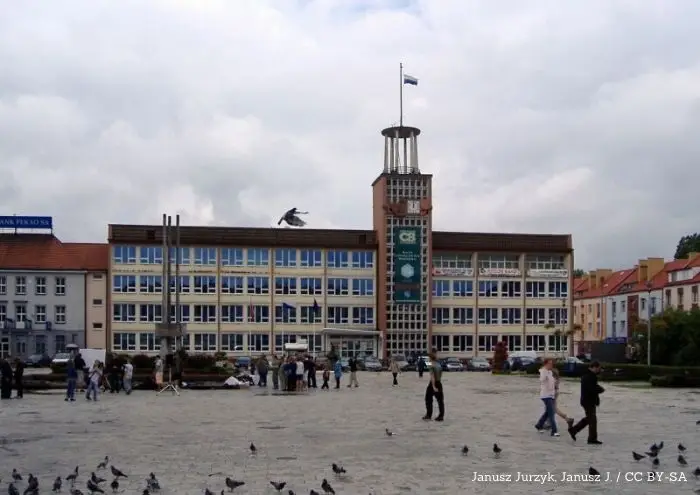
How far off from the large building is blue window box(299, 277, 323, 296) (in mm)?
95

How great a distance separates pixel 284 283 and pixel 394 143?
17.0 m

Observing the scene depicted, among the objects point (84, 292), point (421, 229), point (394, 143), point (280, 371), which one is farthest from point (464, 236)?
point (280, 371)

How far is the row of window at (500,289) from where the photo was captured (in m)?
89.5

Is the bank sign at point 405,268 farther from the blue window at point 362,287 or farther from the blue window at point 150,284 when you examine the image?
the blue window at point 150,284

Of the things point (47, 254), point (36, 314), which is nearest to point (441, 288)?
point (47, 254)

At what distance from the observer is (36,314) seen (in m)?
83.5

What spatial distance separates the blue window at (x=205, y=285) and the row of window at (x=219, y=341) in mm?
3999

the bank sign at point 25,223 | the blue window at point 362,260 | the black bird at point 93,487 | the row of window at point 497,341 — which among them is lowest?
the row of window at point 497,341

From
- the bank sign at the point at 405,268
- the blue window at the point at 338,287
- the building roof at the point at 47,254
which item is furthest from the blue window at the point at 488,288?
the building roof at the point at 47,254

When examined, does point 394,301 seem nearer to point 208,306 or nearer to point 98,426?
point 208,306

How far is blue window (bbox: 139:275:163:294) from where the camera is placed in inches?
3322

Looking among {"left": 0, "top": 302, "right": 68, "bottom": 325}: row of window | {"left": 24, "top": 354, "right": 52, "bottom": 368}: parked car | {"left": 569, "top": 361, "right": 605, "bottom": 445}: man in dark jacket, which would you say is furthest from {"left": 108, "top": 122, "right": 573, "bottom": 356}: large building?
{"left": 569, "top": 361, "right": 605, "bottom": 445}: man in dark jacket

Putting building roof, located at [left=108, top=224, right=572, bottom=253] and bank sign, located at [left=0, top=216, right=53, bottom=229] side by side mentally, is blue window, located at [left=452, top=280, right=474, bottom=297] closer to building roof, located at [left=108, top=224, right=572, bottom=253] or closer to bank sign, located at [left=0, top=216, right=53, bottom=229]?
building roof, located at [left=108, top=224, right=572, bottom=253]

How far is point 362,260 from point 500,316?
14889 mm
